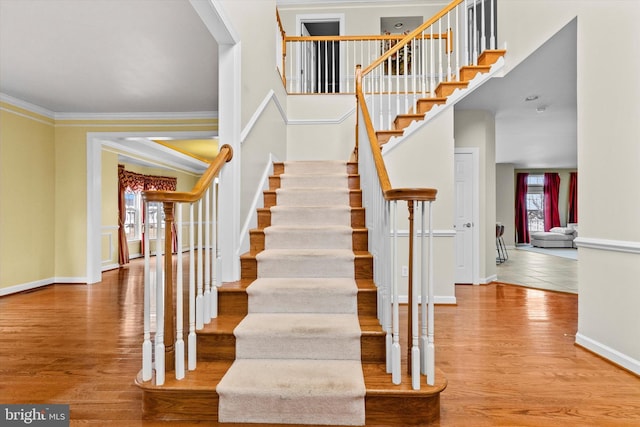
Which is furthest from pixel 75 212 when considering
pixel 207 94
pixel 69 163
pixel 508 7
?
pixel 508 7

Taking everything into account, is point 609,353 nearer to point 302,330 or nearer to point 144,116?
point 302,330

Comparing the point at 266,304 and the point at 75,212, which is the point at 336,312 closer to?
the point at 266,304

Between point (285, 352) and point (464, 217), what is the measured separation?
3.95m

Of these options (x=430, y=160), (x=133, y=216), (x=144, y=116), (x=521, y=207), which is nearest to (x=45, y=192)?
(x=144, y=116)

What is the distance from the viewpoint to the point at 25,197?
15.6 ft

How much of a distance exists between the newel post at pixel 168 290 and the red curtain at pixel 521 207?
12.7 metres

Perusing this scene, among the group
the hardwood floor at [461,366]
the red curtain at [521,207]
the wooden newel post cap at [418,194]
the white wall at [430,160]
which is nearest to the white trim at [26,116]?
the hardwood floor at [461,366]

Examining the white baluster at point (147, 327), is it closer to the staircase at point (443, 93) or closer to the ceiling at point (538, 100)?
the staircase at point (443, 93)

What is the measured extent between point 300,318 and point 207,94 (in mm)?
3486

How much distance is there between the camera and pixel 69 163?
527 cm

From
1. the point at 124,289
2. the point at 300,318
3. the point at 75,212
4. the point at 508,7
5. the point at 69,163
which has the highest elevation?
the point at 508,7

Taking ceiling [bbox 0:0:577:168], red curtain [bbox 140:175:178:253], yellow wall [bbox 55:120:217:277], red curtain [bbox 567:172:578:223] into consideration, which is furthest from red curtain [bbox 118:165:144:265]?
red curtain [bbox 567:172:578:223]

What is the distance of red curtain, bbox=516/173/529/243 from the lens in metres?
12.1

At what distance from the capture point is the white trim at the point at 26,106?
174 inches
